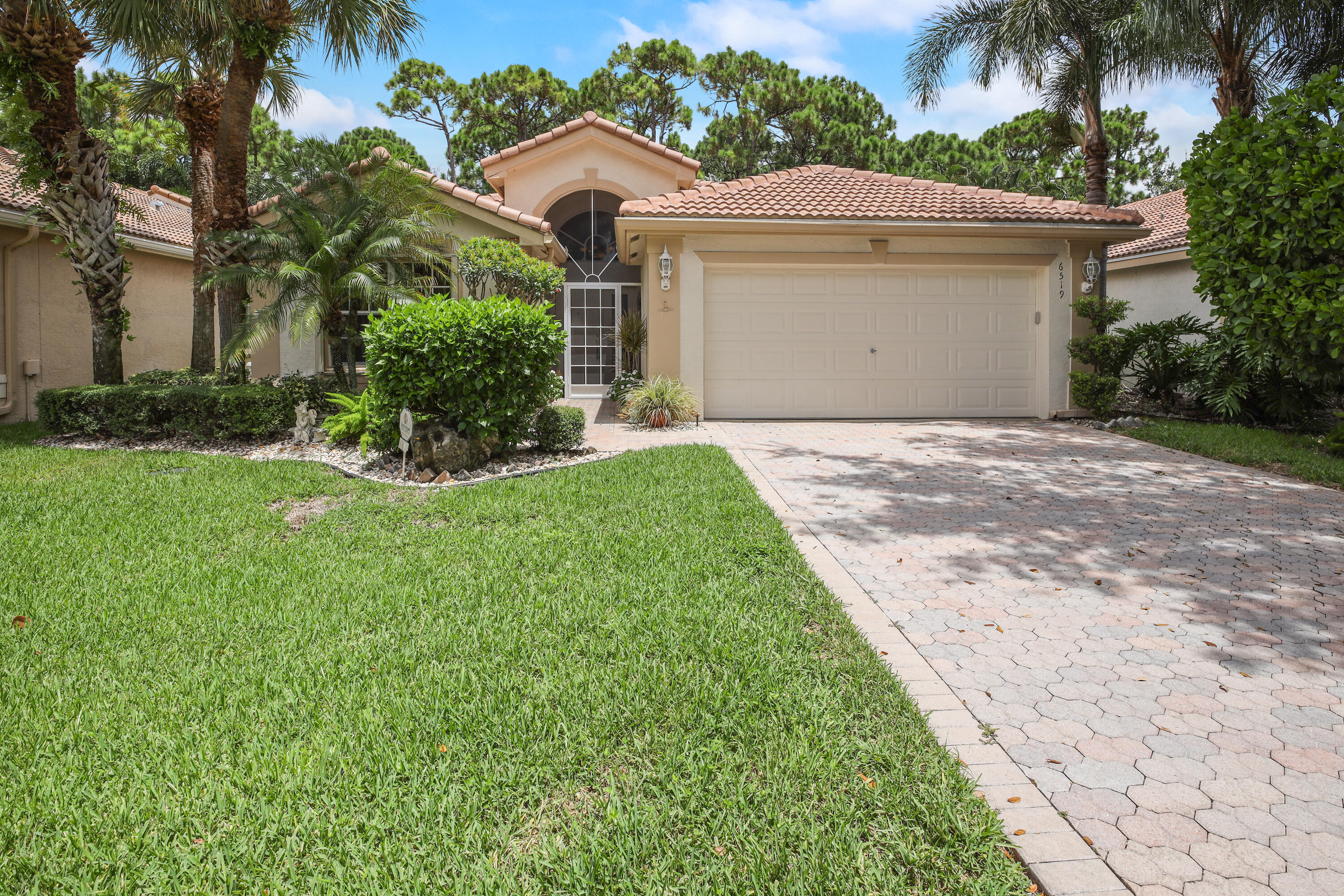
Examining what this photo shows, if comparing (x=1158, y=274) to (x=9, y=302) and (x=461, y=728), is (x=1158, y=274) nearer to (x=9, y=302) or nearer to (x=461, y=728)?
(x=461, y=728)

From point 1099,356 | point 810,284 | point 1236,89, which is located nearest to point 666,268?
point 810,284

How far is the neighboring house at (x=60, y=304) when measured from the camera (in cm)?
1262

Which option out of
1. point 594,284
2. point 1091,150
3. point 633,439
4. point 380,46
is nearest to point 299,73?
point 380,46

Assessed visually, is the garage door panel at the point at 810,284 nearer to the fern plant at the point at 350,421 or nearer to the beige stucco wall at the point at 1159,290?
the fern plant at the point at 350,421

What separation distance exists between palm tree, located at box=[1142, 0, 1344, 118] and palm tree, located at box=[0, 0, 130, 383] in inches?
642

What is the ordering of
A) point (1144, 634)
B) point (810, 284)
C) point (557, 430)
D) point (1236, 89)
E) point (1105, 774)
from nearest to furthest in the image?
point (1105, 774) < point (1144, 634) < point (557, 430) < point (810, 284) < point (1236, 89)

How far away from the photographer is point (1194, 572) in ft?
16.6

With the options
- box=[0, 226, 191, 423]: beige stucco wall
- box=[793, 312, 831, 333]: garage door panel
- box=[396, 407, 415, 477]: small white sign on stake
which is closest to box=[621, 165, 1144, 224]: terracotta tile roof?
box=[793, 312, 831, 333]: garage door panel

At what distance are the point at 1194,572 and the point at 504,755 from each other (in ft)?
15.1

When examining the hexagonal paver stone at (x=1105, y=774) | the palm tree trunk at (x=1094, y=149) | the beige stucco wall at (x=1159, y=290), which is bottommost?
the hexagonal paver stone at (x=1105, y=774)

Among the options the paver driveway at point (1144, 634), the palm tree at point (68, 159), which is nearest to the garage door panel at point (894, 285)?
the paver driveway at point (1144, 634)

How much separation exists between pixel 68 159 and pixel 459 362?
7182 mm

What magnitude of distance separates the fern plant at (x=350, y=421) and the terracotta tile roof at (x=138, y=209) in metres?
4.98

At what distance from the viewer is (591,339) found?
59.8 ft
